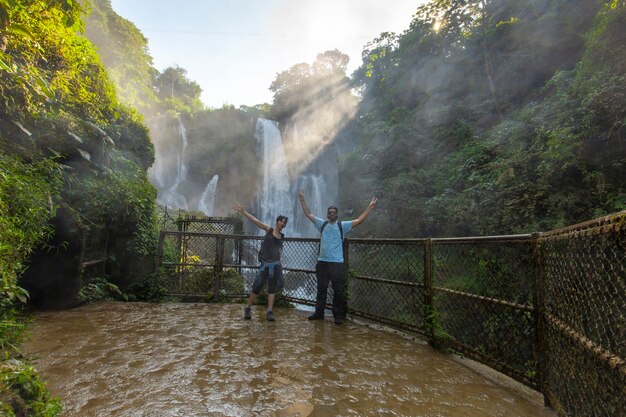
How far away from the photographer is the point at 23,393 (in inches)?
73.8

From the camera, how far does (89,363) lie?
317 centimetres

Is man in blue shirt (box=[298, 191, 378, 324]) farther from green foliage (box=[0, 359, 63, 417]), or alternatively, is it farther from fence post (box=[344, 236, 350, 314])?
green foliage (box=[0, 359, 63, 417])

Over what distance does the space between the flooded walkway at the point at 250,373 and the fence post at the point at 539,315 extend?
259mm

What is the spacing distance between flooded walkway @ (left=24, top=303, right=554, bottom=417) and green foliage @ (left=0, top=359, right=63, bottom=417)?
0.44 metres

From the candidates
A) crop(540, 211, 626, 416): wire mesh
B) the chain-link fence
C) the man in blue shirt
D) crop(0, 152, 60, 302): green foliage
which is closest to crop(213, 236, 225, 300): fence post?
the man in blue shirt

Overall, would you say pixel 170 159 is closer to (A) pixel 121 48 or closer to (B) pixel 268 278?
(A) pixel 121 48

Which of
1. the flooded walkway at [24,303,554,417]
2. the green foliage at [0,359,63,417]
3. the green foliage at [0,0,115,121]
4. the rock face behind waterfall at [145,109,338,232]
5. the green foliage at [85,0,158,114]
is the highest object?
the green foliage at [85,0,158,114]

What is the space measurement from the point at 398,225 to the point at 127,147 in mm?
12281

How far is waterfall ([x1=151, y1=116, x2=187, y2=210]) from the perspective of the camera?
2680cm

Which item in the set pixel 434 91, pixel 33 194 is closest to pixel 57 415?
pixel 33 194

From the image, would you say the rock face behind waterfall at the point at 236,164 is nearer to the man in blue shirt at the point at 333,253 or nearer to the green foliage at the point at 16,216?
the man in blue shirt at the point at 333,253

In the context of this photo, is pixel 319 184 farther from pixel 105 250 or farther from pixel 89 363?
pixel 89 363

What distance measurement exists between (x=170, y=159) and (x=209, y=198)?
5167 millimetres

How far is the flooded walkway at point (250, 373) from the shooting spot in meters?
2.50
